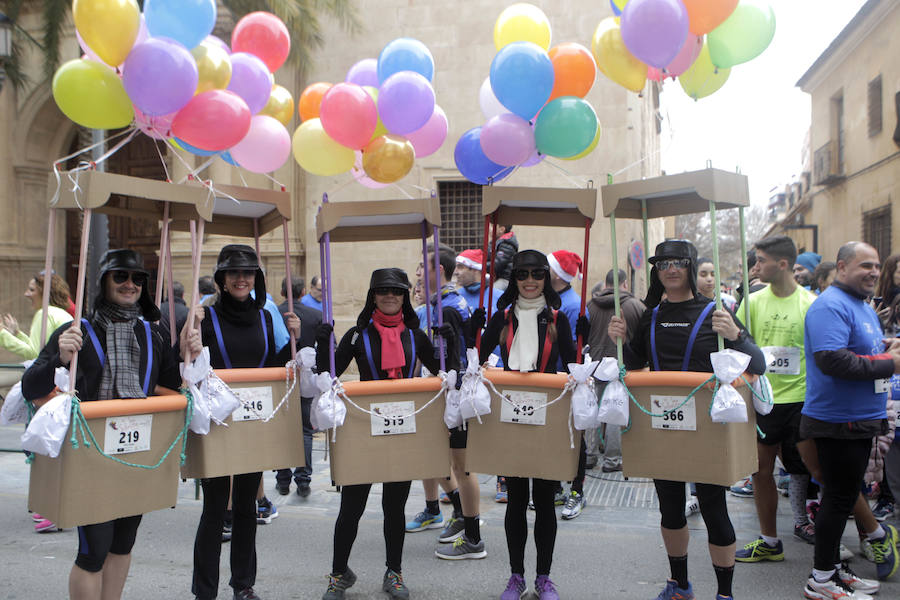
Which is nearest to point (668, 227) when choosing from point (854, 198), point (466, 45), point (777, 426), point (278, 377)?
point (854, 198)

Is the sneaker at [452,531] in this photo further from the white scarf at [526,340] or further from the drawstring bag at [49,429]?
the drawstring bag at [49,429]

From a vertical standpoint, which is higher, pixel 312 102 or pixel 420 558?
pixel 312 102

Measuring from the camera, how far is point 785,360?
15.9 feet

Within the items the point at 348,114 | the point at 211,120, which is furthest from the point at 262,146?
the point at 211,120

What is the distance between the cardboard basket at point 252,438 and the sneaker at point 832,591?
2885mm

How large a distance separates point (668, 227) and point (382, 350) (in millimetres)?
25805

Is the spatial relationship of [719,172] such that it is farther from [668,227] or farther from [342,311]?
[668,227]

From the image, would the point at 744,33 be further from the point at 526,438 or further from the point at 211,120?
the point at 211,120

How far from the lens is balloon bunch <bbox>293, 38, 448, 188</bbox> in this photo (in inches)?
180

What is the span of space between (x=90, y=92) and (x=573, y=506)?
14.8 ft

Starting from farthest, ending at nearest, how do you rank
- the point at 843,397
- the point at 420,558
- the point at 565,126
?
the point at 420,558, the point at 565,126, the point at 843,397

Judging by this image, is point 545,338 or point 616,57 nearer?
point 545,338

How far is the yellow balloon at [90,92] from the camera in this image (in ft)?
12.5

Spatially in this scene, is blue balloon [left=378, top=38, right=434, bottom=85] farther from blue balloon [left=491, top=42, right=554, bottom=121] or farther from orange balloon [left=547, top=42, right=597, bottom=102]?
orange balloon [left=547, top=42, right=597, bottom=102]
